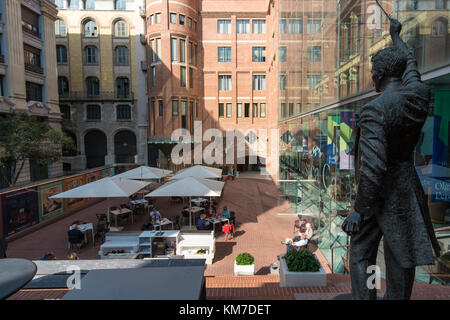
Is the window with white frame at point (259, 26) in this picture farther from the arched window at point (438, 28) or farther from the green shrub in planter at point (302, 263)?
the green shrub in planter at point (302, 263)

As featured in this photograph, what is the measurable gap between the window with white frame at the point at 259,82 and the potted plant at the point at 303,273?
30.0 meters

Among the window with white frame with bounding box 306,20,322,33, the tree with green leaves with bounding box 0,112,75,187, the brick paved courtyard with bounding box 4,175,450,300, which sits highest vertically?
the window with white frame with bounding box 306,20,322,33

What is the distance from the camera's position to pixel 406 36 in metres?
6.10

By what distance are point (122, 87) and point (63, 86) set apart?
7.73 meters

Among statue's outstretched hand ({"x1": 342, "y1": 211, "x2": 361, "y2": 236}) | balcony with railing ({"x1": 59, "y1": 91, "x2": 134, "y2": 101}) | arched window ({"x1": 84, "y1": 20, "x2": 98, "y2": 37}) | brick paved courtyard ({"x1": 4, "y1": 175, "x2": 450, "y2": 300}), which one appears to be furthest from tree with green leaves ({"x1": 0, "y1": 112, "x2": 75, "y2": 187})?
statue's outstretched hand ({"x1": 342, "y1": 211, "x2": 361, "y2": 236})

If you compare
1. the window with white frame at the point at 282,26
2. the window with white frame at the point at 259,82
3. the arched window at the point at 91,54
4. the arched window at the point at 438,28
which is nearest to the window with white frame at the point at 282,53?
the window with white frame at the point at 282,26

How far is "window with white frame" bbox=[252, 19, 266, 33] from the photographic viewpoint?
33500 mm

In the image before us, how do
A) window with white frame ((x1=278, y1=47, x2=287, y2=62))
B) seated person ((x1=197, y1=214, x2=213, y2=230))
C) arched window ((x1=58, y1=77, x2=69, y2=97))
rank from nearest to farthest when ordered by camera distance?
seated person ((x1=197, y1=214, x2=213, y2=230)), window with white frame ((x1=278, y1=47, x2=287, y2=62)), arched window ((x1=58, y1=77, x2=69, y2=97))

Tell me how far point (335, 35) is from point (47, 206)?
15033 mm


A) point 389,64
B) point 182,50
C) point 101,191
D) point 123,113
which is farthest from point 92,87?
point 389,64

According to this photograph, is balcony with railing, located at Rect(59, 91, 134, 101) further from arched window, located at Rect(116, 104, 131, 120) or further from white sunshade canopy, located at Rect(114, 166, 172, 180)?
white sunshade canopy, located at Rect(114, 166, 172, 180)

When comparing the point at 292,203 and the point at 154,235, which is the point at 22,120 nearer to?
the point at 154,235

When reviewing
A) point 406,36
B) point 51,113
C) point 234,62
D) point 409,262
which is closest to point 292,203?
point 406,36

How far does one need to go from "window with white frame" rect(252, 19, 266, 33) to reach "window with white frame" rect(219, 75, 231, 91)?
20.4ft
